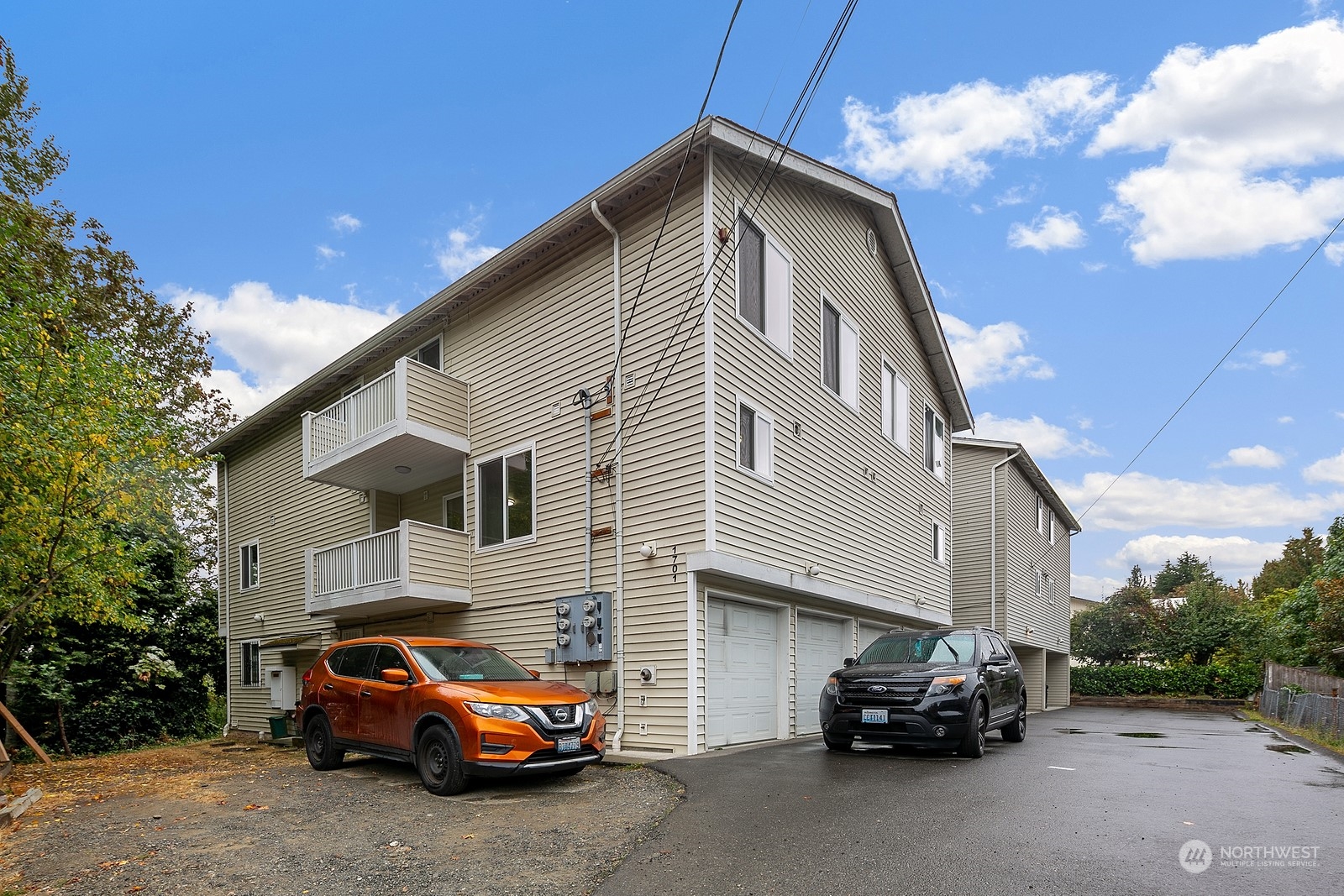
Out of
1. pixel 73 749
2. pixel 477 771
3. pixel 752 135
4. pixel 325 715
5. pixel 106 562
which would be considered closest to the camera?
pixel 477 771

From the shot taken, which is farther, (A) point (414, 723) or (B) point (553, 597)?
(B) point (553, 597)

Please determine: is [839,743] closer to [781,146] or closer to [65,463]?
[781,146]

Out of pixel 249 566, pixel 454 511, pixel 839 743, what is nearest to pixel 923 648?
pixel 839 743

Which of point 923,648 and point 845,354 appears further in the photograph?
point 845,354

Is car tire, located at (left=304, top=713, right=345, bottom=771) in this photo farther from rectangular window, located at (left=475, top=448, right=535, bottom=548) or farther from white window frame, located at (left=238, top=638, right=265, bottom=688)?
white window frame, located at (left=238, top=638, right=265, bottom=688)

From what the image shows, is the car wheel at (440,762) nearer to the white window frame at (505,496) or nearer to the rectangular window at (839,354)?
the white window frame at (505,496)

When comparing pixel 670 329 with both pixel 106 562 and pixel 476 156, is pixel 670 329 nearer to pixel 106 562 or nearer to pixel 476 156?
pixel 476 156

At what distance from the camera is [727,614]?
500 inches

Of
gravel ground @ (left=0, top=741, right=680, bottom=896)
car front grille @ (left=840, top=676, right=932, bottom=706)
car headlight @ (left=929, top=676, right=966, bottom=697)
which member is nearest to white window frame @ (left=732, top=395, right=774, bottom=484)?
car front grille @ (left=840, top=676, right=932, bottom=706)

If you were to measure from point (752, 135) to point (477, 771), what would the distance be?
9027mm

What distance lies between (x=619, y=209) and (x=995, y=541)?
18.2 meters

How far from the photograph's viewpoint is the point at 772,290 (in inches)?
562

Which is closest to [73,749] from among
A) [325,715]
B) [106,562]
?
[106,562]

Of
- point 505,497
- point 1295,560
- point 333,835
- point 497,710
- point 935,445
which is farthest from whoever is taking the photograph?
point 1295,560
